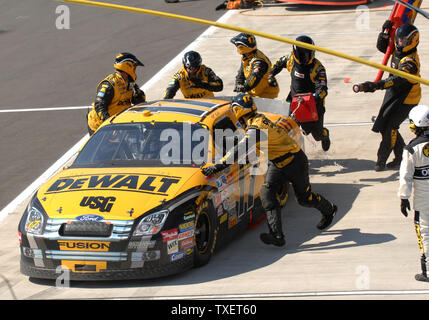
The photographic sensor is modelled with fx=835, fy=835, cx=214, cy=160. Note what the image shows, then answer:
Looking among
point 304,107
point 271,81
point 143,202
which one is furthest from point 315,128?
point 143,202

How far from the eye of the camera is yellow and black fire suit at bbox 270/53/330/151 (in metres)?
12.1

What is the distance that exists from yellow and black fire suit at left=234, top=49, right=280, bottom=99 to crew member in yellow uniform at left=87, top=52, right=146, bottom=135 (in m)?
1.75

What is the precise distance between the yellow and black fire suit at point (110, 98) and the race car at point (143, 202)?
148 cm

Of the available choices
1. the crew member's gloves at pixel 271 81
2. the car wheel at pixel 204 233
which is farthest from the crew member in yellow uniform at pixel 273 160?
the crew member's gloves at pixel 271 81

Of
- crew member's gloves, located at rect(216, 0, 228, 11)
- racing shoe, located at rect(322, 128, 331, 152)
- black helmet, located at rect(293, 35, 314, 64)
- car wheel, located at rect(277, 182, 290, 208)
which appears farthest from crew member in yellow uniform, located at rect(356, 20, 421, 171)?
crew member's gloves, located at rect(216, 0, 228, 11)

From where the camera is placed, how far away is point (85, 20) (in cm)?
2572

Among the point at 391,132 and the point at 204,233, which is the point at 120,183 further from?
the point at 391,132

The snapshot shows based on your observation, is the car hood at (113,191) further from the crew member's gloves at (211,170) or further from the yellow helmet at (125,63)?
the yellow helmet at (125,63)

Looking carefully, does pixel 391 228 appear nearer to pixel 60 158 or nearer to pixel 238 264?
pixel 238 264

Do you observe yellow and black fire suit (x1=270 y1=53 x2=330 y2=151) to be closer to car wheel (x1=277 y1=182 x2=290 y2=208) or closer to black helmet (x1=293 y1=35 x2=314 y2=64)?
black helmet (x1=293 y1=35 x2=314 y2=64)

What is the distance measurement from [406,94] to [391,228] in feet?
9.73

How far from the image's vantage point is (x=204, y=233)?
8.71m

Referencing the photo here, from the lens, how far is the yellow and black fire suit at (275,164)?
9.25 meters

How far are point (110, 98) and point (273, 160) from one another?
3.20 meters
